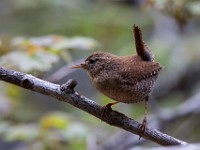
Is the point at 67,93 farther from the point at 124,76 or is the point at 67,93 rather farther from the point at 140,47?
the point at 140,47

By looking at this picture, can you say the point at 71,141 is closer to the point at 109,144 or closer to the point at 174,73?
the point at 109,144

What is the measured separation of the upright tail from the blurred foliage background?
592 millimetres

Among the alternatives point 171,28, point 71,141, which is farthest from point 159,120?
point 171,28

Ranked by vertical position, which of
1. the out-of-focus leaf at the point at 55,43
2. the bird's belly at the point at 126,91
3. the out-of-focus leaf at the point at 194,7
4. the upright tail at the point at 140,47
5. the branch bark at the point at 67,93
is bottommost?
the branch bark at the point at 67,93

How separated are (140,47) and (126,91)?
27 centimetres

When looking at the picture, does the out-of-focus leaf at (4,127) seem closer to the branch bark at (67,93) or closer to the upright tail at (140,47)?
the upright tail at (140,47)

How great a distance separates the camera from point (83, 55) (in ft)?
20.1

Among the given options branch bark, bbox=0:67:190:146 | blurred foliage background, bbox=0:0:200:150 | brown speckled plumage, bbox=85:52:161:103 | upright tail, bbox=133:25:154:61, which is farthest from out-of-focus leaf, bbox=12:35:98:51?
branch bark, bbox=0:67:190:146

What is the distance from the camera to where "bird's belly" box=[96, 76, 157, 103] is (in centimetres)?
229

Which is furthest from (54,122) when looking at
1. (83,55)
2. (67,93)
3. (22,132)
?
(83,55)

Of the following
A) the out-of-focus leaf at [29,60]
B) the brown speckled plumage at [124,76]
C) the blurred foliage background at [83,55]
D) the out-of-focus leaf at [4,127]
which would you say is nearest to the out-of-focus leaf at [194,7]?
the blurred foliage background at [83,55]

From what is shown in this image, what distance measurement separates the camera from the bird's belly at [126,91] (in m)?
2.29

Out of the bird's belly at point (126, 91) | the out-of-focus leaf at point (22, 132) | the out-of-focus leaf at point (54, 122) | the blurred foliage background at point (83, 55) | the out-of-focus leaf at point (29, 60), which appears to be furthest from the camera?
the out-of-focus leaf at point (54, 122)

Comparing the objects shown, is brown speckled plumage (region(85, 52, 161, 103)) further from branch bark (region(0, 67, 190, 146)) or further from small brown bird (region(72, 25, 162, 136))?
branch bark (region(0, 67, 190, 146))
